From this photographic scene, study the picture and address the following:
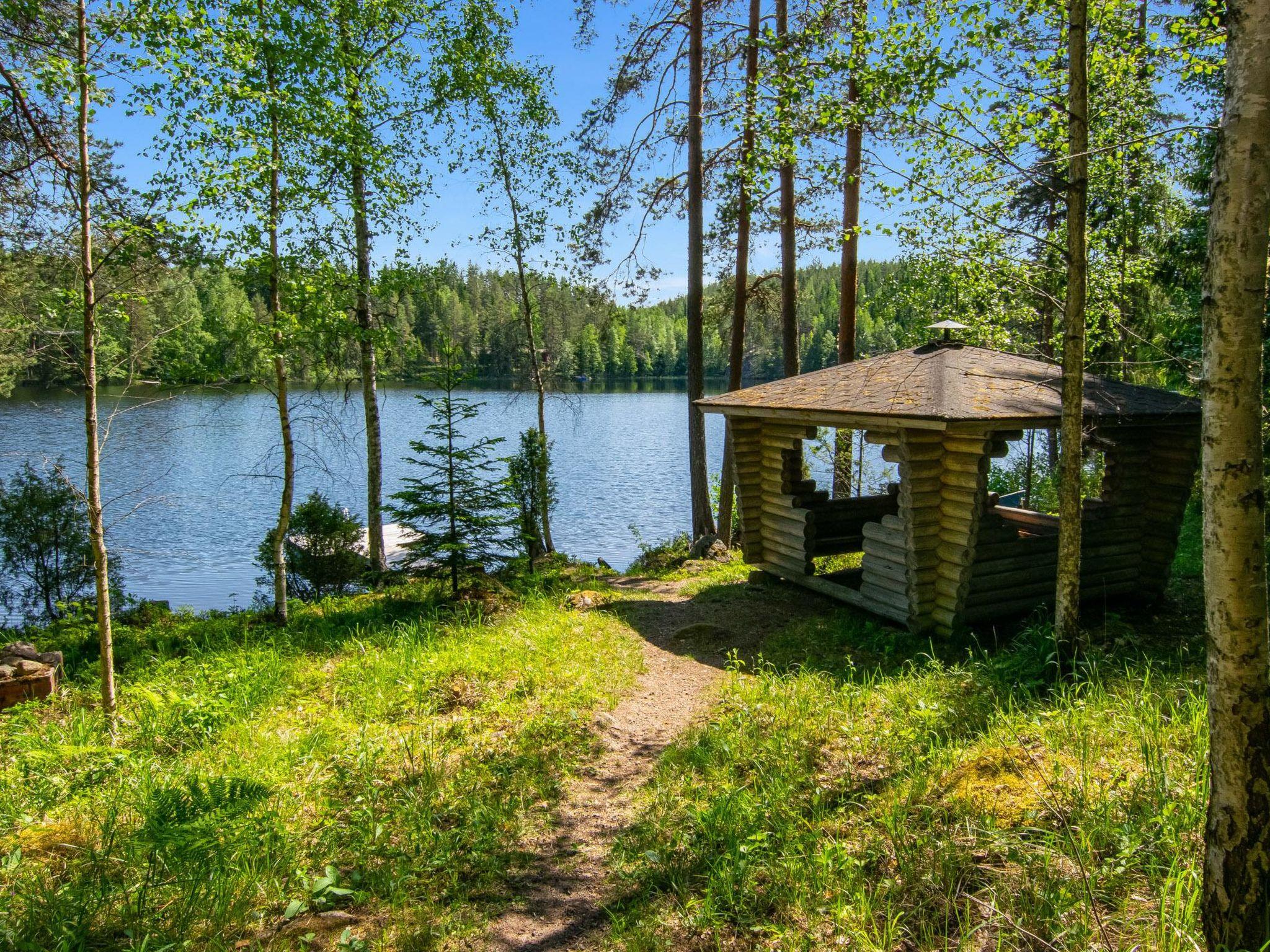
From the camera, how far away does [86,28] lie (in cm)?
485

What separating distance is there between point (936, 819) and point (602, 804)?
1.85 metres

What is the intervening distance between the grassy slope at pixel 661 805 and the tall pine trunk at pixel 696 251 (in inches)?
255

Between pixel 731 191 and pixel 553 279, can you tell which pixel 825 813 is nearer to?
pixel 731 191

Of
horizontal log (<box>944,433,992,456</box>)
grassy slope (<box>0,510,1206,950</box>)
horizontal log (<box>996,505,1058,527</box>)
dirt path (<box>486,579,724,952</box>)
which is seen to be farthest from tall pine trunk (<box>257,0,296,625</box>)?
horizontal log (<box>996,505,1058,527</box>)

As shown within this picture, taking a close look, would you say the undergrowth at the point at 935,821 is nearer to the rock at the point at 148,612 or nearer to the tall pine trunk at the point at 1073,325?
the tall pine trunk at the point at 1073,325

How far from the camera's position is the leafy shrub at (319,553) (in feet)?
37.2

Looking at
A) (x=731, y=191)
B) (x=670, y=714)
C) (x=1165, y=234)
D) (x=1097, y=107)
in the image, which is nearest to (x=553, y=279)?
(x=731, y=191)

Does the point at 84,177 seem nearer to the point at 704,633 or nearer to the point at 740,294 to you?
the point at 704,633

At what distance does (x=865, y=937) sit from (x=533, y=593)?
21.9 ft

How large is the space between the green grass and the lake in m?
2.01

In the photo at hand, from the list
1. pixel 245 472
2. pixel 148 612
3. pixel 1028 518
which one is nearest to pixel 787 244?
pixel 1028 518

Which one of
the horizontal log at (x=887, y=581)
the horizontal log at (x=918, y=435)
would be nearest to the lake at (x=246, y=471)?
the horizontal log at (x=887, y=581)

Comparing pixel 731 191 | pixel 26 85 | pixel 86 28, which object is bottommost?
pixel 26 85

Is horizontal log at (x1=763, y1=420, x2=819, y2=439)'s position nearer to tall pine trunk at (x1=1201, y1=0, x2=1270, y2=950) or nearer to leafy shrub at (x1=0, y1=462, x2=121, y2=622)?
tall pine trunk at (x1=1201, y1=0, x2=1270, y2=950)
